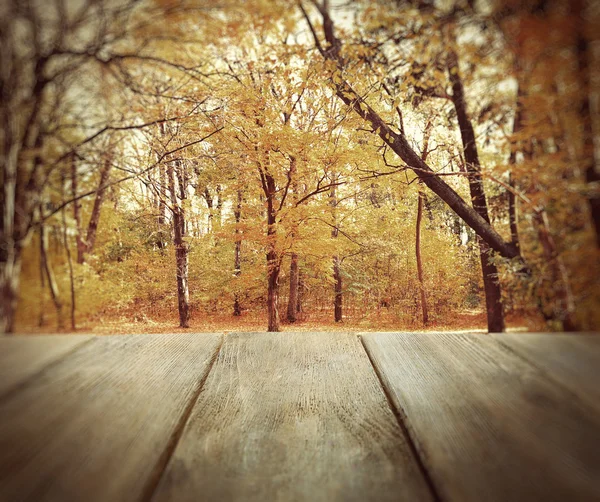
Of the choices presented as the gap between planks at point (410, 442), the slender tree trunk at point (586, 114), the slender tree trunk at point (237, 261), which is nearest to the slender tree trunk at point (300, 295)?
the slender tree trunk at point (237, 261)

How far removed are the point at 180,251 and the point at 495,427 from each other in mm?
1014

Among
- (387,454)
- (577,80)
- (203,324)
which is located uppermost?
(577,80)

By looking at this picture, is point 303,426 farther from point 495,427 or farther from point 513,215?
point 513,215

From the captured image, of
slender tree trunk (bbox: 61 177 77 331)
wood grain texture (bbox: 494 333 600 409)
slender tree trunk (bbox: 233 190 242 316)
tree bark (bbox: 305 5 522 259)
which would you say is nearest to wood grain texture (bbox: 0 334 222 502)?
slender tree trunk (bbox: 61 177 77 331)

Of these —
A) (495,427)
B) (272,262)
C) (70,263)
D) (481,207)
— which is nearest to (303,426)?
(495,427)

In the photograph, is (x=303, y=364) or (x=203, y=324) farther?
(x=203, y=324)

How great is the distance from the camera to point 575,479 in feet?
1.75

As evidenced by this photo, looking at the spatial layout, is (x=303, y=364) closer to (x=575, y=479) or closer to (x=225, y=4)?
(x=575, y=479)

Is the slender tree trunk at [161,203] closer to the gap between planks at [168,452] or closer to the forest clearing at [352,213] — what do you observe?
the forest clearing at [352,213]

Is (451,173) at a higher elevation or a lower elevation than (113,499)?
higher

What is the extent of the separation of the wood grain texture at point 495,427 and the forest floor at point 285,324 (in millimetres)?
124

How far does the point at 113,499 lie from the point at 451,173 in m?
1.07

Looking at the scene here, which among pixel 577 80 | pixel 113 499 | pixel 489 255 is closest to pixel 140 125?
pixel 113 499

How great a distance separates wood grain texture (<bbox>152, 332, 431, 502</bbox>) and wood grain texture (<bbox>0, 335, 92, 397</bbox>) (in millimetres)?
344
